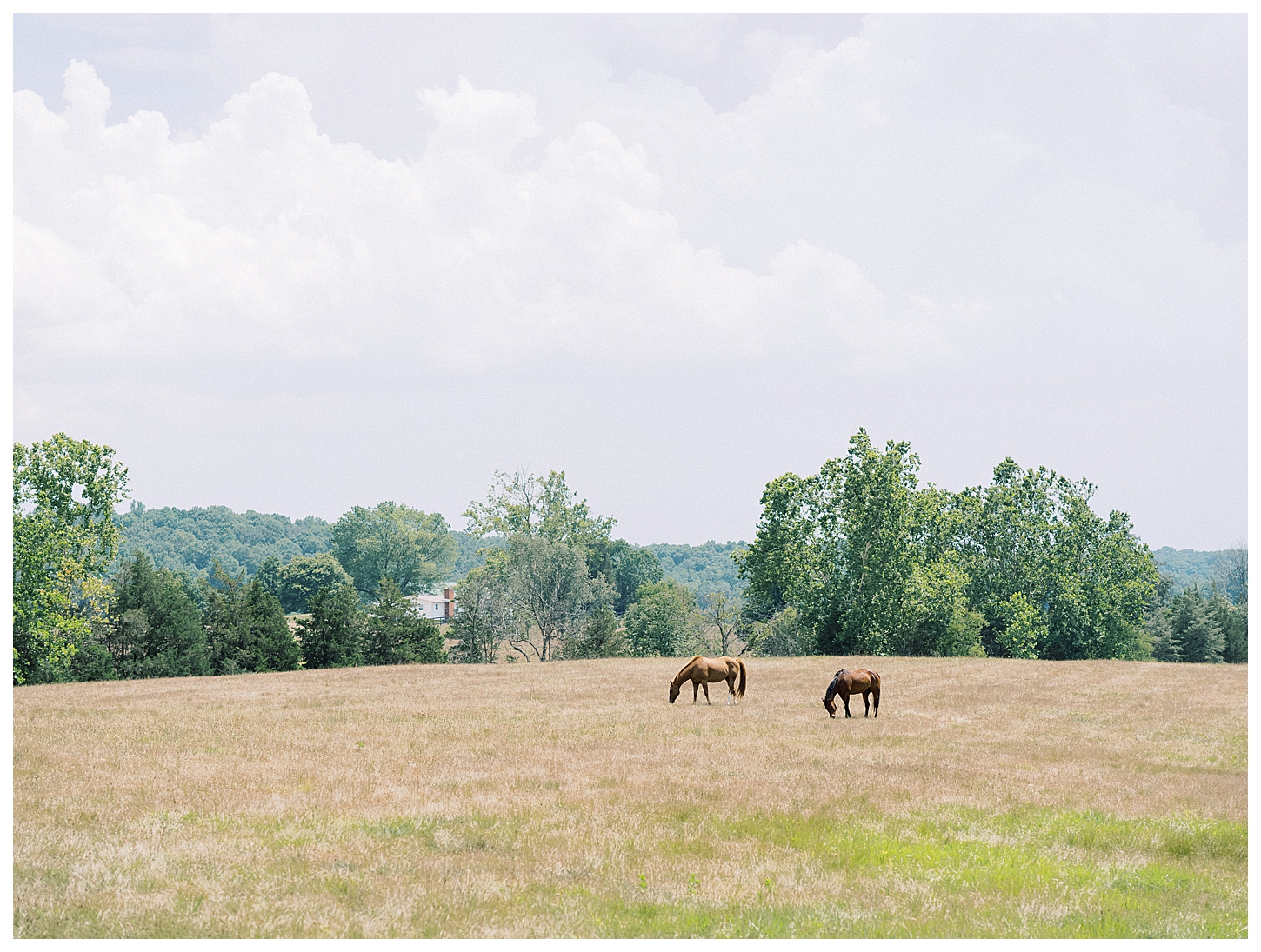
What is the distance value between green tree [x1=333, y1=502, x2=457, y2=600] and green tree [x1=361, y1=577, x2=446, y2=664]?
8215cm

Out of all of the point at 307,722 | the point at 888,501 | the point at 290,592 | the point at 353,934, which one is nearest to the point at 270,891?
the point at 353,934

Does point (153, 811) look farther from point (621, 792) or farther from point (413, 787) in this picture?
point (621, 792)

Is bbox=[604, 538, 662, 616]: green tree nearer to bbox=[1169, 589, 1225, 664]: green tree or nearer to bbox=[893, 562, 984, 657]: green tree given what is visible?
bbox=[1169, 589, 1225, 664]: green tree

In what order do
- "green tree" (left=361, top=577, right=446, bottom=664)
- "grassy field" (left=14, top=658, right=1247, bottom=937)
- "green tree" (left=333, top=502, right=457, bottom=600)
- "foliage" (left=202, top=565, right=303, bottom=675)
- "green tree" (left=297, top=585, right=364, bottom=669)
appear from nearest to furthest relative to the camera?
"grassy field" (left=14, top=658, right=1247, bottom=937)
"foliage" (left=202, top=565, right=303, bottom=675)
"green tree" (left=297, top=585, right=364, bottom=669)
"green tree" (left=361, top=577, right=446, bottom=664)
"green tree" (left=333, top=502, right=457, bottom=600)

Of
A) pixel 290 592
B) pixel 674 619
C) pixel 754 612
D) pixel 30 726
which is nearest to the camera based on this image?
pixel 30 726

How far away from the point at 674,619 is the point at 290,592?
70.9 m

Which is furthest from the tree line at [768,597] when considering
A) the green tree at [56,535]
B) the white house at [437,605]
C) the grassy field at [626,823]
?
the white house at [437,605]

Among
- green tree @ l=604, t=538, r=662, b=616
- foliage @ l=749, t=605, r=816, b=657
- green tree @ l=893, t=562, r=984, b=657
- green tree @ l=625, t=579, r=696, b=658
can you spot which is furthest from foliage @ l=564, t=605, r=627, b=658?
green tree @ l=604, t=538, r=662, b=616

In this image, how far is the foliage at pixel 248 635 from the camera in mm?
67125

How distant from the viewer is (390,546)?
6186 inches

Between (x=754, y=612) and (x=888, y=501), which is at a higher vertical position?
(x=888, y=501)

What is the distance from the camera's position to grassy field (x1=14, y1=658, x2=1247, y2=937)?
12656 mm

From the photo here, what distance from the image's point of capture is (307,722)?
31.3m

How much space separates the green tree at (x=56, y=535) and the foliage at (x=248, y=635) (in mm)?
12203
